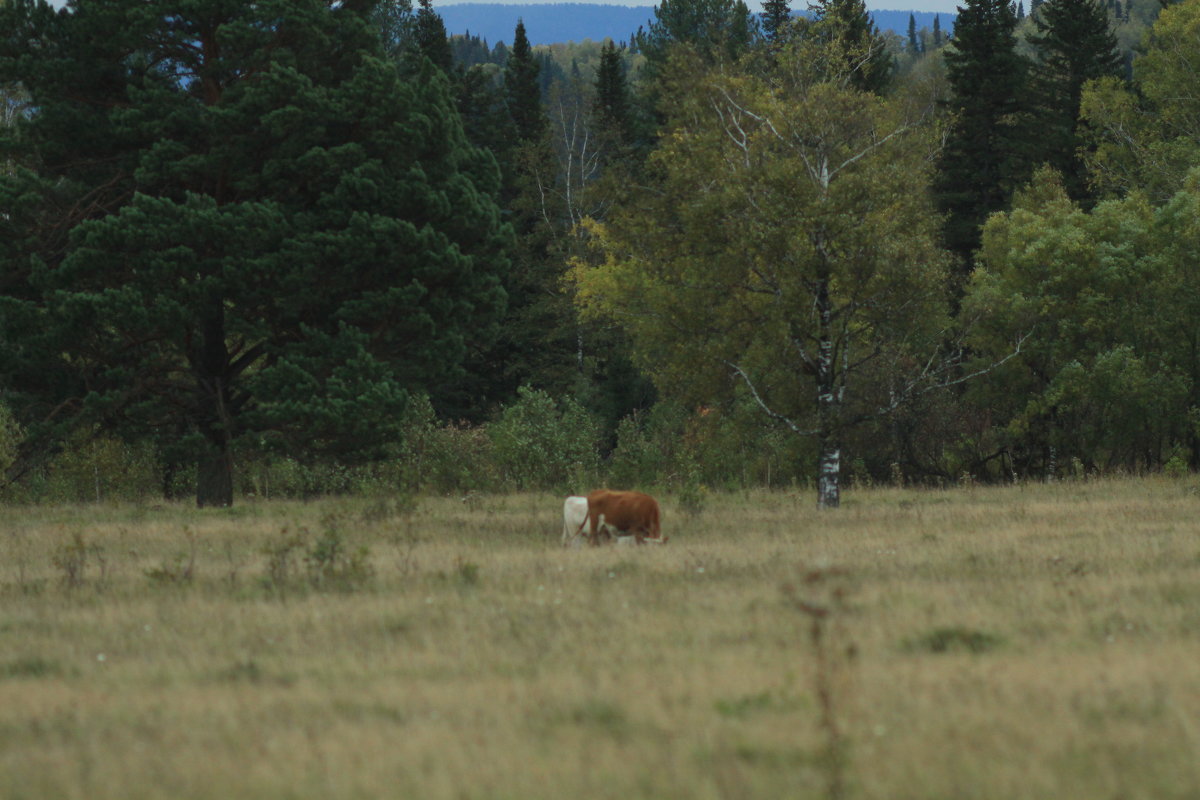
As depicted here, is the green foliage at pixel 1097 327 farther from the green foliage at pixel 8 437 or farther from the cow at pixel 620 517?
the green foliage at pixel 8 437

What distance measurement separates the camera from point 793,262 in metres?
24.4

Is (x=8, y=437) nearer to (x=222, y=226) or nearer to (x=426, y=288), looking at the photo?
(x=222, y=226)

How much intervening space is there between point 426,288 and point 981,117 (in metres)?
39.5

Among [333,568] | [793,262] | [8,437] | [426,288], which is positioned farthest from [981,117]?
[333,568]

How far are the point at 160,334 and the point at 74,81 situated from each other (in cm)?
586

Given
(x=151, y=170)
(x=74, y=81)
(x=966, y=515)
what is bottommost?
(x=966, y=515)

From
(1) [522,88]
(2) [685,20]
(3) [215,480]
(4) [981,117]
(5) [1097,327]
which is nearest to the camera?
(3) [215,480]

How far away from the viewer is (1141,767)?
6391 millimetres

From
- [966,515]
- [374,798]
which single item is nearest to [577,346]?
[966,515]

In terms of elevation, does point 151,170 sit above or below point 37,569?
above

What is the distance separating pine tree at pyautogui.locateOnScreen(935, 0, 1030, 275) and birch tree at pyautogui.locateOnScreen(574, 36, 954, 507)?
30619 mm

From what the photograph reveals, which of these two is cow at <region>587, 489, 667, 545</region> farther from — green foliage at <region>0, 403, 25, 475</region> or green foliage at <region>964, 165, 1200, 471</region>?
green foliage at <region>964, 165, 1200, 471</region>

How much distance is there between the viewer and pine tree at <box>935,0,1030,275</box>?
56.8 metres

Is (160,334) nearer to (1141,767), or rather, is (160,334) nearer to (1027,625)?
(1027,625)
